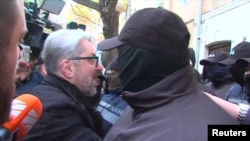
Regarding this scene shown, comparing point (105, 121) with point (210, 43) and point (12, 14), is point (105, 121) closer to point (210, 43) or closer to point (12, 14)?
point (12, 14)

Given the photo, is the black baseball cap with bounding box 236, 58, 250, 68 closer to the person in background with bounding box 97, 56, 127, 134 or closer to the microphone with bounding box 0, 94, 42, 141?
the person in background with bounding box 97, 56, 127, 134

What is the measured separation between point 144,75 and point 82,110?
727 mm

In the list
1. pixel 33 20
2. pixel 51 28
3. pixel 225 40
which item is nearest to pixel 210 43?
pixel 225 40

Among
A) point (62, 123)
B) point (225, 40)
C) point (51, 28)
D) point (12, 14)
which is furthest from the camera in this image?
point (225, 40)

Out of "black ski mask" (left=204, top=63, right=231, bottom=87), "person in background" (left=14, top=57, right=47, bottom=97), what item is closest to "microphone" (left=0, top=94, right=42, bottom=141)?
"person in background" (left=14, top=57, right=47, bottom=97)

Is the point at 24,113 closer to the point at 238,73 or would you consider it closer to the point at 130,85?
the point at 130,85

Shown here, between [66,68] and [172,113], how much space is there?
1.22 meters

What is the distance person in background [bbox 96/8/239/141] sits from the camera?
1.66 m

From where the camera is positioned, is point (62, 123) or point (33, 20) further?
point (33, 20)

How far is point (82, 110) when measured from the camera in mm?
2457

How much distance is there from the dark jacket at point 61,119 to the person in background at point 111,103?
43cm

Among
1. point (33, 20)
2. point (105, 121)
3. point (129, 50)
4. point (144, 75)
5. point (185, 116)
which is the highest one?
point (33, 20)

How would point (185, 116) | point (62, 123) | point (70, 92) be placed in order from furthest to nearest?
point (70, 92), point (62, 123), point (185, 116)

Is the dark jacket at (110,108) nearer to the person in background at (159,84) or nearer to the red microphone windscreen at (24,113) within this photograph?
the person in background at (159,84)
